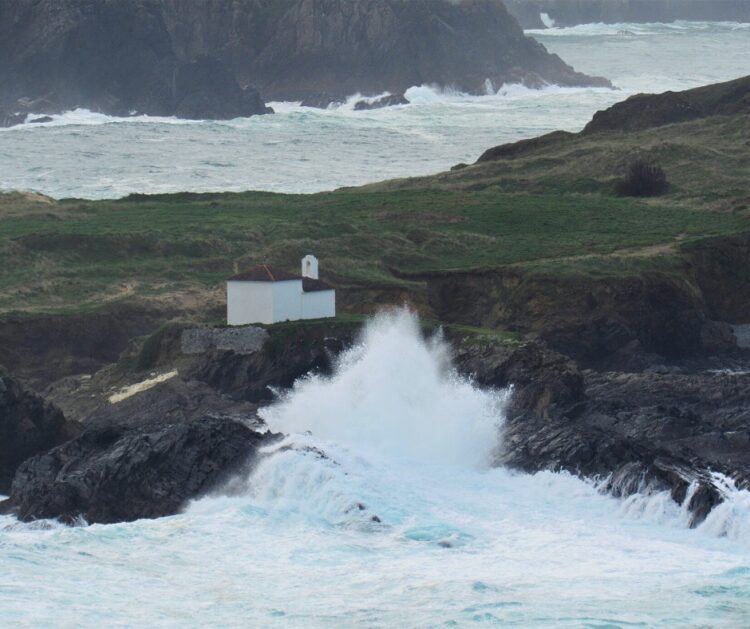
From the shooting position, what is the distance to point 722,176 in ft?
323

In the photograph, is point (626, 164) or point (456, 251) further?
point (626, 164)

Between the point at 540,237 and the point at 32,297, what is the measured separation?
18.6 metres

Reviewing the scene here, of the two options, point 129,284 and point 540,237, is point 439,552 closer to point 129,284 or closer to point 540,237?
point 129,284

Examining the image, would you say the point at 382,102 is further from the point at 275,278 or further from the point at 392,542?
the point at 392,542

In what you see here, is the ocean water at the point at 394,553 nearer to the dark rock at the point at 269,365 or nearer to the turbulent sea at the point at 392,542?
the turbulent sea at the point at 392,542

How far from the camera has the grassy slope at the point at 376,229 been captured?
252ft

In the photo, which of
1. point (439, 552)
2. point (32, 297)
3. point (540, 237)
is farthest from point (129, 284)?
point (439, 552)

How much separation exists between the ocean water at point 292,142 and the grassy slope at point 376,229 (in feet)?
79.1

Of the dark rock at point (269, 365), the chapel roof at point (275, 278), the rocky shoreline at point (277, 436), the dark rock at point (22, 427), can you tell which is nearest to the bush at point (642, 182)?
the rocky shoreline at point (277, 436)

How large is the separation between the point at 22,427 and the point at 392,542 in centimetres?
1094

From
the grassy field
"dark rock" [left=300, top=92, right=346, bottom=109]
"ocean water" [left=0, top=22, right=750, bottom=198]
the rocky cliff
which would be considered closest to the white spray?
the grassy field

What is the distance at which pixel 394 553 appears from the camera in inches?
1870

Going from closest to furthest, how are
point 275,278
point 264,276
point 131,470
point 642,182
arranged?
point 131,470
point 275,278
point 264,276
point 642,182

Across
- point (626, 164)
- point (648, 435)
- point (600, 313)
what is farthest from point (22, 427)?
point (626, 164)
